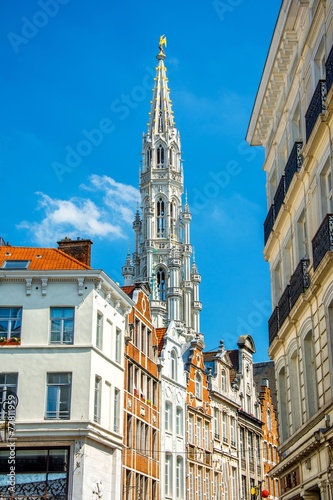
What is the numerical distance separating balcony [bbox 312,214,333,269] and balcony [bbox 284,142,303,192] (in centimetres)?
349

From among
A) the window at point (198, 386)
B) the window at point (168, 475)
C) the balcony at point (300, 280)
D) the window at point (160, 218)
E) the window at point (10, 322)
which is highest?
the window at point (160, 218)

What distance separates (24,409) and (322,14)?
17.8 meters

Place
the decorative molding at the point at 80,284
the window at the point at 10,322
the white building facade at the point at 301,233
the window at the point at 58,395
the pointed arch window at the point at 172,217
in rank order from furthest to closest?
the pointed arch window at the point at 172,217 → the decorative molding at the point at 80,284 → the window at the point at 10,322 → the window at the point at 58,395 → the white building facade at the point at 301,233

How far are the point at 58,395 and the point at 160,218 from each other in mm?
94136

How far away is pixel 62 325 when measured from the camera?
3033 cm

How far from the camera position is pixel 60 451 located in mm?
28391

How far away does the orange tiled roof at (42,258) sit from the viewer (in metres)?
31.4

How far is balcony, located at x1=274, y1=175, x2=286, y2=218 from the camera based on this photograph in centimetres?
2300

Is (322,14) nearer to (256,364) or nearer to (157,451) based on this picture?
(157,451)

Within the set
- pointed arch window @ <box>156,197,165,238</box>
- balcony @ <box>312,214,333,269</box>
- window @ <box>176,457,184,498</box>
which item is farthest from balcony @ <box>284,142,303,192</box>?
pointed arch window @ <box>156,197,165,238</box>

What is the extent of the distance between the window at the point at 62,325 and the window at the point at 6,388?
2085 millimetres

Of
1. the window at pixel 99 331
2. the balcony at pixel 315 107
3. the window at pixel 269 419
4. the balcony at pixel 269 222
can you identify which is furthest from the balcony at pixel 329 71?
the window at pixel 269 419

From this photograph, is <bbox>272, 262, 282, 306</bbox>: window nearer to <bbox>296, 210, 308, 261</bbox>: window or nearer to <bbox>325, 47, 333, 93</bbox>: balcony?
<bbox>296, 210, 308, 261</bbox>: window

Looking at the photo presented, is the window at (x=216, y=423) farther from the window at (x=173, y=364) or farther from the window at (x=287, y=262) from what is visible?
the window at (x=287, y=262)
